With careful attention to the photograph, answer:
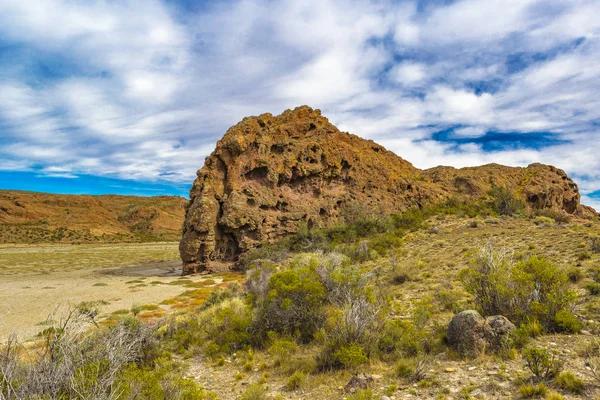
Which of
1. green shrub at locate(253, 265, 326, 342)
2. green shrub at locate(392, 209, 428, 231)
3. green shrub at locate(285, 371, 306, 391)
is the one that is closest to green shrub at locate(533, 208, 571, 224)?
green shrub at locate(392, 209, 428, 231)

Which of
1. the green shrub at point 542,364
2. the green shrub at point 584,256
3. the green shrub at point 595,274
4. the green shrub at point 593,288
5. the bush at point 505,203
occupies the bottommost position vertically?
the green shrub at point 542,364

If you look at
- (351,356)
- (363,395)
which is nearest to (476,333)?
(351,356)

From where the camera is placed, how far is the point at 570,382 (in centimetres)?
528

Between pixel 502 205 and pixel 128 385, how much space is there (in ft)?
121

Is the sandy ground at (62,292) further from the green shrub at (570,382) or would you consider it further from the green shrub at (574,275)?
the green shrub at (574,275)

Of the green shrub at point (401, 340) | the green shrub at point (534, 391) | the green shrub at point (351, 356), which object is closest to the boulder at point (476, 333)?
the green shrub at point (401, 340)

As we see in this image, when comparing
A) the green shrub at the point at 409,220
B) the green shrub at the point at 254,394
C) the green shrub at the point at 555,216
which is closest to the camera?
the green shrub at the point at 254,394

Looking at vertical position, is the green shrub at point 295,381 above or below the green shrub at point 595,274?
below

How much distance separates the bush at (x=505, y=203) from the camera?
33.0 m

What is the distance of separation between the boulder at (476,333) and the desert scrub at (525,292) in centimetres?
95

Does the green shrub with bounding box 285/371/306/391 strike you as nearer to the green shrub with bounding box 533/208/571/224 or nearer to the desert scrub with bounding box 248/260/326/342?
the desert scrub with bounding box 248/260/326/342

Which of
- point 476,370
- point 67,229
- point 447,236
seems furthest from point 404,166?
point 67,229

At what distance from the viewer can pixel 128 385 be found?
5035mm

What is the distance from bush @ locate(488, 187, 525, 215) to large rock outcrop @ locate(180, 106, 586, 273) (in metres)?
2.81
